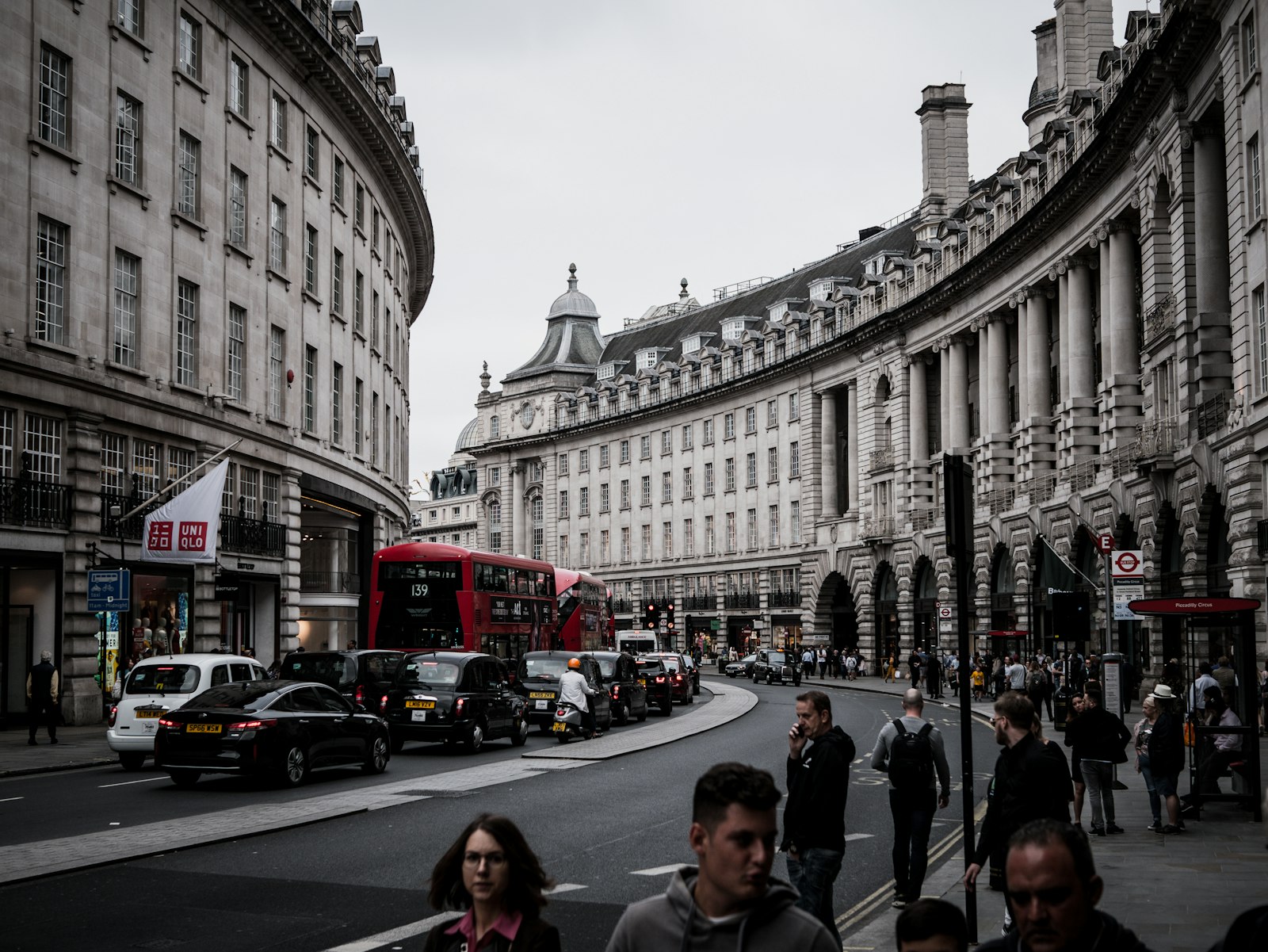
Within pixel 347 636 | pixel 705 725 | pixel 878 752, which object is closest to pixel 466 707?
pixel 705 725

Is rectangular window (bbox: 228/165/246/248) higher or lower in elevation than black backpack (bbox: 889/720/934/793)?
higher

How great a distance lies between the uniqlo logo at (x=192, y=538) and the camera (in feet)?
96.6

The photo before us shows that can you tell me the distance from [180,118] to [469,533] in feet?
386

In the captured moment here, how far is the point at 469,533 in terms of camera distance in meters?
152

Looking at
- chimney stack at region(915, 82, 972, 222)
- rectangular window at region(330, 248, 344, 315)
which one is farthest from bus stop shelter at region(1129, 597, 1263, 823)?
chimney stack at region(915, 82, 972, 222)

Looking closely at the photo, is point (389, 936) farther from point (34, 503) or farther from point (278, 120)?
point (278, 120)

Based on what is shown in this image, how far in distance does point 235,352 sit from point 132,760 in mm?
17257

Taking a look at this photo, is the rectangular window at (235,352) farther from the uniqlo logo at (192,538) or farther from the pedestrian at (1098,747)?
the pedestrian at (1098,747)

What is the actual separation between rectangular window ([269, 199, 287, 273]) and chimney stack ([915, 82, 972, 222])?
A: 41.3 m

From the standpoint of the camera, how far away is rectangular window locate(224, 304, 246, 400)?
3722 centimetres

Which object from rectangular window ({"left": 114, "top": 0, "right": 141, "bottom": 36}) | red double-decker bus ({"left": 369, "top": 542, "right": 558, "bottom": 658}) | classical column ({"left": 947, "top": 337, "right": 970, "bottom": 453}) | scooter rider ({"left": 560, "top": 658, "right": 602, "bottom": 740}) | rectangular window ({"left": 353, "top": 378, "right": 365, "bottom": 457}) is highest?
rectangular window ({"left": 114, "top": 0, "right": 141, "bottom": 36})

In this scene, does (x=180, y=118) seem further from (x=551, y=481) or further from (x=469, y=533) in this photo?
(x=469, y=533)

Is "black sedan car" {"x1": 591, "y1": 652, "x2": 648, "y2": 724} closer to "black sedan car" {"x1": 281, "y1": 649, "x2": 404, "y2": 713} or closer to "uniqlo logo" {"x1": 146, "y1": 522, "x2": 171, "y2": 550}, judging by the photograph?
"black sedan car" {"x1": 281, "y1": 649, "x2": 404, "y2": 713}

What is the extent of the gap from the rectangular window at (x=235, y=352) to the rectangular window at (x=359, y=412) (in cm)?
962
